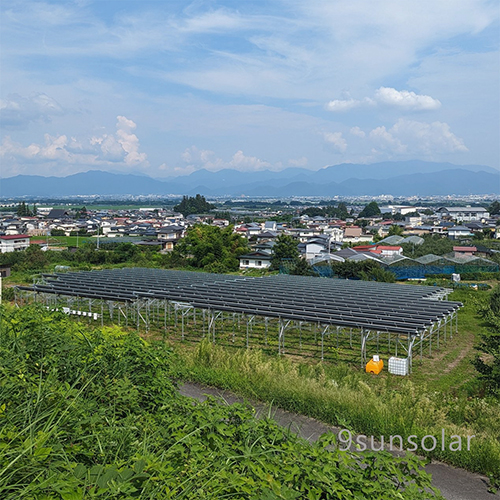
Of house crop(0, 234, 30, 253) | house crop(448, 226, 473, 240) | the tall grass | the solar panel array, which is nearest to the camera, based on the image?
the tall grass

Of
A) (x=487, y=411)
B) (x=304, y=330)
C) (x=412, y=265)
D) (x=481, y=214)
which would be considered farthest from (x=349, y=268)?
(x=481, y=214)

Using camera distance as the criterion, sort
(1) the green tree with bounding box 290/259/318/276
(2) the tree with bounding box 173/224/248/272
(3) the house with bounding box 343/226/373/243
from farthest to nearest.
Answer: (3) the house with bounding box 343/226/373/243 < (2) the tree with bounding box 173/224/248/272 < (1) the green tree with bounding box 290/259/318/276

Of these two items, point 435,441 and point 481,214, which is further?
point 481,214

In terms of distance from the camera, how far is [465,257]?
95.2 feet

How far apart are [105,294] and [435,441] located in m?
11.2

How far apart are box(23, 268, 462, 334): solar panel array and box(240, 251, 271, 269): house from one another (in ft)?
33.8

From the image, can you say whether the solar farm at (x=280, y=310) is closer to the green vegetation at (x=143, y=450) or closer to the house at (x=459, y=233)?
the green vegetation at (x=143, y=450)

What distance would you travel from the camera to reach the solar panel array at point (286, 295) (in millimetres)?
12000

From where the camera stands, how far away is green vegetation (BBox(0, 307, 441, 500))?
2.10 metres

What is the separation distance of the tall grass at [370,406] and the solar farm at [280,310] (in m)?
2.13

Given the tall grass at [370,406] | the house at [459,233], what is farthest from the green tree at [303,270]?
the house at [459,233]

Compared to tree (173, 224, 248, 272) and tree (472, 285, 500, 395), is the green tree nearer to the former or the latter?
tree (173, 224, 248, 272)

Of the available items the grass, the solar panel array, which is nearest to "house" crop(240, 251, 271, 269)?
the solar panel array

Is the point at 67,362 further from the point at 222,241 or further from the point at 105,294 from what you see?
the point at 222,241
